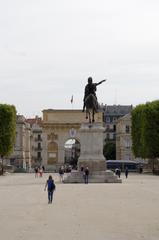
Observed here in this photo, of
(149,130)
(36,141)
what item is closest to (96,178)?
(149,130)

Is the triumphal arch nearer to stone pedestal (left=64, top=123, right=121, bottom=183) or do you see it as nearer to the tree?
the tree

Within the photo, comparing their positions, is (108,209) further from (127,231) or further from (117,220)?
(127,231)

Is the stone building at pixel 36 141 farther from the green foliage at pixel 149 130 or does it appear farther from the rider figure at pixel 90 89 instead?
the rider figure at pixel 90 89

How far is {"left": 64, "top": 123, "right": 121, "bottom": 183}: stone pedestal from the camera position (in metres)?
55.5

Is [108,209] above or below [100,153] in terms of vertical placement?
below

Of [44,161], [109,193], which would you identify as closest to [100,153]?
[109,193]

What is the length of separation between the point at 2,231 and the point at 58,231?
1.75 meters

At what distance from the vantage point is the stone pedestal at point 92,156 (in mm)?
55531

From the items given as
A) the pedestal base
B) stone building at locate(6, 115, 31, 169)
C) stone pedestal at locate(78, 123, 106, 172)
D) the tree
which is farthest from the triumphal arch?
the pedestal base

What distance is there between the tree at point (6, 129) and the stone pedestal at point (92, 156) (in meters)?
38.9

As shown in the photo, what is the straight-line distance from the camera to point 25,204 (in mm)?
31578

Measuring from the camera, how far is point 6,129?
314ft

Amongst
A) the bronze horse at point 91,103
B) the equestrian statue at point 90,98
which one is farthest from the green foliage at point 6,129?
the bronze horse at point 91,103

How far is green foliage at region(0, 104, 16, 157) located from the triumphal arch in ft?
91.3
